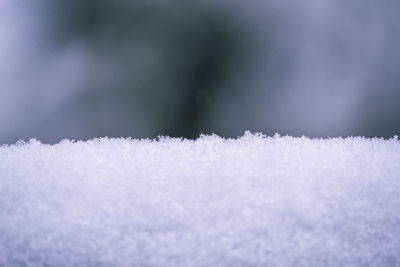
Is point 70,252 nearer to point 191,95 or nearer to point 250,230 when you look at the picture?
point 250,230

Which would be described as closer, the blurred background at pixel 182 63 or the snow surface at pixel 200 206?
the snow surface at pixel 200 206

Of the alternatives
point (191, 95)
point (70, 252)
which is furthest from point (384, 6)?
point (70, 252)

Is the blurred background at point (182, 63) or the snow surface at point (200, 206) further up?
the blurred background at point (182, 63)

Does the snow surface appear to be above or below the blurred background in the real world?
below

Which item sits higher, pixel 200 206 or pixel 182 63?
pixel 182 63

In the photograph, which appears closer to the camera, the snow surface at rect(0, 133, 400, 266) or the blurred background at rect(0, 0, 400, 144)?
the snow surface at rect(0, 133, 400, 266)
